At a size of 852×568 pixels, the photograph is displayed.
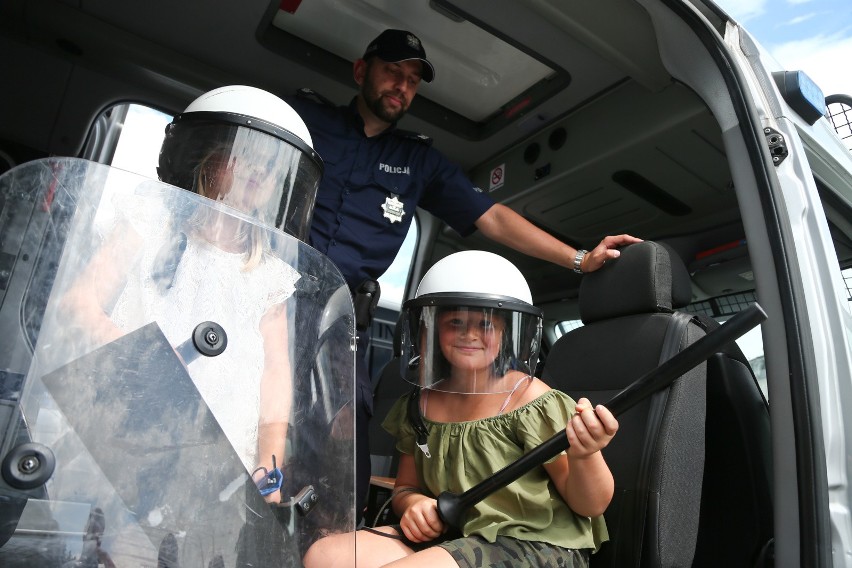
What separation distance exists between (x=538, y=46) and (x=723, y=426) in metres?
1.51

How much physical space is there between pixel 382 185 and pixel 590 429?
1228 mm

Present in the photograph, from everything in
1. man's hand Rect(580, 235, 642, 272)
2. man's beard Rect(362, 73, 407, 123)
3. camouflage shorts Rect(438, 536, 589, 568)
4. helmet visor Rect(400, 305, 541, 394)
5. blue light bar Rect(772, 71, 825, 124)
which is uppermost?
man's beard Rect(362, 73, 407, 123)

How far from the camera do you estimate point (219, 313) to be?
83 centimetres

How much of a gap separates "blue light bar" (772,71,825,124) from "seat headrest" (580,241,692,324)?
510mm

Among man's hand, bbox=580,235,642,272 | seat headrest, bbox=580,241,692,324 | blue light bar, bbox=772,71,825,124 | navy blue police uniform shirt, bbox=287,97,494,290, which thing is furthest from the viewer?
navy blue police uniform shirt, bbox=287,97,494,290

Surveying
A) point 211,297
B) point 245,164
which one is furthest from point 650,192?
point 211,297

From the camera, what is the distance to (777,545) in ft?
4.32

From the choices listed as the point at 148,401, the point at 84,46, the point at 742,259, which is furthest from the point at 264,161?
the point at 742,259

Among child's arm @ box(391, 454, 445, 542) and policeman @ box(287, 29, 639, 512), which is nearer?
child's arm @ box(391, 454, 445, 542)

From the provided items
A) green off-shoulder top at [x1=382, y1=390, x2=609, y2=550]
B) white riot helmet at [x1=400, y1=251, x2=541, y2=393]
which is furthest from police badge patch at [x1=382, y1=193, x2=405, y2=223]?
green off-shoulder top at [x1=382, y1=390, x2=609, y2=550]

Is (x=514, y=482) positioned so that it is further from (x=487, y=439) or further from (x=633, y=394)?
(x=633, y=394)

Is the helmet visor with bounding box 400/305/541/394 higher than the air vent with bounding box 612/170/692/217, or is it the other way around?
the air vent with bounding box 612/170/692/217

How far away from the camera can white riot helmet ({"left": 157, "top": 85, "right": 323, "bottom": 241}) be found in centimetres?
115

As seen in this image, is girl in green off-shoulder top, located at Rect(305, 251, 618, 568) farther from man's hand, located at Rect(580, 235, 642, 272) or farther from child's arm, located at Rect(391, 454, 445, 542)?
man's hand, located at Rect(580, 235, 642, 272)
